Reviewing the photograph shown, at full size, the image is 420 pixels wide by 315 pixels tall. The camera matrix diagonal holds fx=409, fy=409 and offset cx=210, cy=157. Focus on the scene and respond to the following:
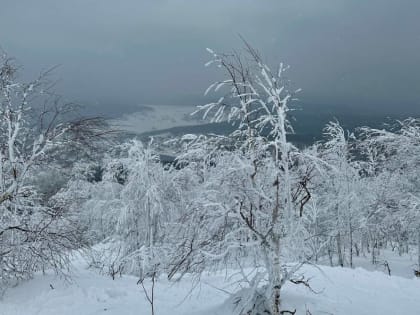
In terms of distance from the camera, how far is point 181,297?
1291cm

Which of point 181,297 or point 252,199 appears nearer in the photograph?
point 252,199

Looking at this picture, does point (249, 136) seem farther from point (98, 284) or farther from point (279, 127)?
point (98, 284)

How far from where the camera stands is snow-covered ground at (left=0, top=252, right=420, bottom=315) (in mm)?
10070

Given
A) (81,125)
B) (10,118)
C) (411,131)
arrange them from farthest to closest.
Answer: (411,131) < (10,118) < (81,125)

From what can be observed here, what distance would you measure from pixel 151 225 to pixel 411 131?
40.5 ft

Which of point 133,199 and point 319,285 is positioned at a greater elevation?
point 133,199

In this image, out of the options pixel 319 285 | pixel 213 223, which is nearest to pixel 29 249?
pixel 213 223

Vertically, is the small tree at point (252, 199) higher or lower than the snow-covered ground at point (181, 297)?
higher

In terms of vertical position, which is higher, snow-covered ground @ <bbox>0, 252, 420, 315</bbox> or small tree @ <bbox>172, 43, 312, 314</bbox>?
small tree @ <bbox>172, 43, 312, 314</bbox>

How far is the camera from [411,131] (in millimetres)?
15148

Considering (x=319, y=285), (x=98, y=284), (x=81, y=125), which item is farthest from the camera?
(x=98, y=284)

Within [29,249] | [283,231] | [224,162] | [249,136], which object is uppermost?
[249,136]

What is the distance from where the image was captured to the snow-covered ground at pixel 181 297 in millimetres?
10070

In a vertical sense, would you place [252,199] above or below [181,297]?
above
